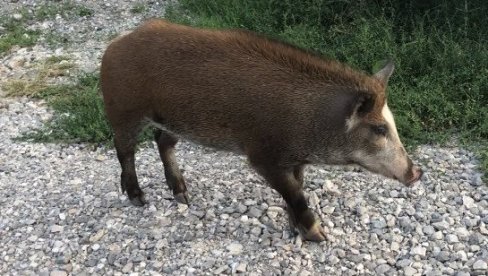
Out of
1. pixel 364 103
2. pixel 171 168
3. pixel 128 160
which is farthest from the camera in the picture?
pixel 171 168

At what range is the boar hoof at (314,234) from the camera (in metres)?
4.20

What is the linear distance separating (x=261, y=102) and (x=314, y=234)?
3.23 ft

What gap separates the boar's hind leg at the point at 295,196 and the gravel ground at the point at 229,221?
0.32 feet

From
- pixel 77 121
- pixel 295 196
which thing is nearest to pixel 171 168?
pixel 295 196

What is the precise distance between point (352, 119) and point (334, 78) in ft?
0.98

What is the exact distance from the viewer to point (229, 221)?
447 cm

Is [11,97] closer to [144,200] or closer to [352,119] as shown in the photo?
[144,200]

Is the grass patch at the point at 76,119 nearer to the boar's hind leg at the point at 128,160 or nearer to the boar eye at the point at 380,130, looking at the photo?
the boar's hind leg at the point at 128,160

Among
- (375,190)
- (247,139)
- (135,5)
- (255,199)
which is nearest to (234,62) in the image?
(247,139)

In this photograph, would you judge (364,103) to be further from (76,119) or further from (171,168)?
(76,119)

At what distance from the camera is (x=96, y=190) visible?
4980mm

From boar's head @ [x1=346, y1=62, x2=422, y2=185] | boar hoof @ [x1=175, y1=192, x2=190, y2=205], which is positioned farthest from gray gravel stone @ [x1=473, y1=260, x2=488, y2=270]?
boar hoof @ [x1=175, y1=192, x2=190, y2=205]

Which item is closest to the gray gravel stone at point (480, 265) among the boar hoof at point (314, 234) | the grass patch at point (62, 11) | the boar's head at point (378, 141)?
the boar's head at point (378, 141)

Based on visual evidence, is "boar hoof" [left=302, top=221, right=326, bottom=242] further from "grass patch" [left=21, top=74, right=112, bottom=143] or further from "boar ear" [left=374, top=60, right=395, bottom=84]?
"grass patch" [left=21, top=74, right=112, bottom=143]
